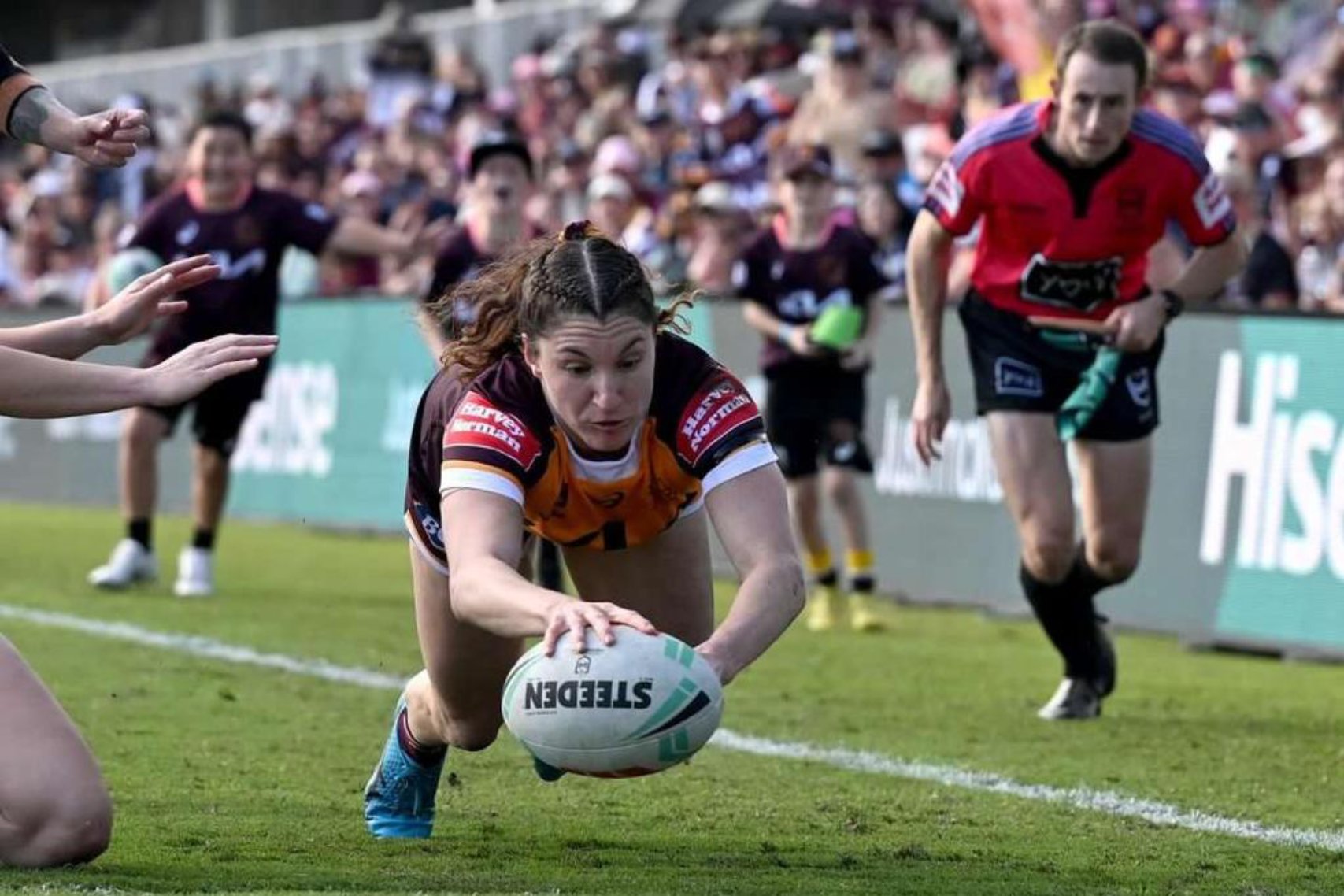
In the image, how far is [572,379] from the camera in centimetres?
536

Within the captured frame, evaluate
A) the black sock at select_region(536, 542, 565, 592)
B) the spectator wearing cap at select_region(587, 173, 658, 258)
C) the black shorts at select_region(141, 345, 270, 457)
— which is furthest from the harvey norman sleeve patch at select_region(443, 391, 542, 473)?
→ the spectator wearing cap at select_region(587, 173, 658, 258)

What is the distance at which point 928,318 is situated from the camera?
8.65m

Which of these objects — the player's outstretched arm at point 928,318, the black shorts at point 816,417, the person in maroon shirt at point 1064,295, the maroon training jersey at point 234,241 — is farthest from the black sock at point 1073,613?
the maroon training jersey at point 234,241

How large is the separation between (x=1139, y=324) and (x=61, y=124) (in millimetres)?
3402

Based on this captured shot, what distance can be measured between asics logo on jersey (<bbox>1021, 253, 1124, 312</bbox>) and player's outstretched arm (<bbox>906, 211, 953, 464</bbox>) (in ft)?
0.96

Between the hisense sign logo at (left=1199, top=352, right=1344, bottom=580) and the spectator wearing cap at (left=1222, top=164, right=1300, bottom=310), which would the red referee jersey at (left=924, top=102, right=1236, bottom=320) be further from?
the spectator wearing cap at (left=1222, top=164, right=1300, bottom=310)

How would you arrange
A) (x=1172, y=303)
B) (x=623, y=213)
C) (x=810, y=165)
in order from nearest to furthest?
1. (x=1172, y=303)
2. (x=810, y=165)
3. (x=623, y=213)

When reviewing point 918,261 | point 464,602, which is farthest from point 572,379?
point 918,261

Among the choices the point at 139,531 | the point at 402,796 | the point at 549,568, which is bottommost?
the point at 139,531

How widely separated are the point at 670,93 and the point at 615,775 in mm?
15859

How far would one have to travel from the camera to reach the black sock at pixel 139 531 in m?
13.0

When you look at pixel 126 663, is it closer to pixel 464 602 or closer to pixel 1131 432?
pixel 1131 432

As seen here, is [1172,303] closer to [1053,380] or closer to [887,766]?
[1053,380]

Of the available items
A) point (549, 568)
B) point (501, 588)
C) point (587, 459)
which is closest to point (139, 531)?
point (549, 568)
